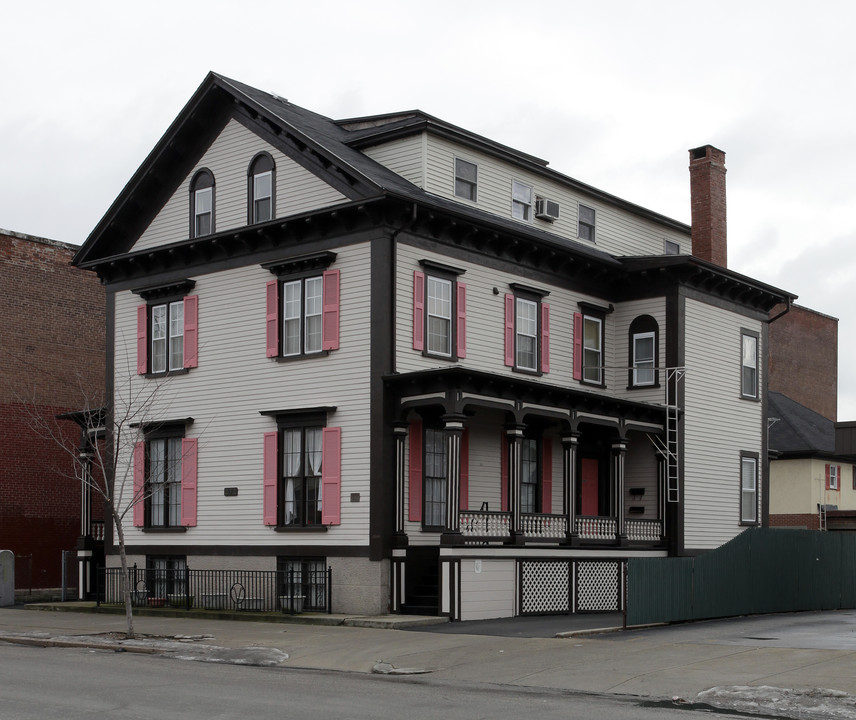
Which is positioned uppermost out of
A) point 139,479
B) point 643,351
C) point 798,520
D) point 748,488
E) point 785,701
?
point 643,351

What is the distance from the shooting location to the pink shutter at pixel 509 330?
3000 cm

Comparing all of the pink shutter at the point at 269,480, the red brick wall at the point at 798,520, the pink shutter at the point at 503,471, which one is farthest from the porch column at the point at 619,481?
the red brick wall at the point at 798,520

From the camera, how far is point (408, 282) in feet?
90.0

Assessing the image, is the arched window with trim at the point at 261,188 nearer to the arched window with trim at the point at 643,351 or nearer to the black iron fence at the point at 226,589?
the black iron fence at the point at 226,589

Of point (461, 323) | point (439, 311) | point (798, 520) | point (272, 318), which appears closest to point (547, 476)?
point (461, 323)

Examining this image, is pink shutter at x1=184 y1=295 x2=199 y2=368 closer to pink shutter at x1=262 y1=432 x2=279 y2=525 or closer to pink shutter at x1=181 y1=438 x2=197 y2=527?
pink shutter at x1=181 y1=438 x2=197 y2=527

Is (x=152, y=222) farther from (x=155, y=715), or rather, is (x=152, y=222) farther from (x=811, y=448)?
(x=811, y=448)

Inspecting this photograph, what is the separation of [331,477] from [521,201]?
10.0 metres

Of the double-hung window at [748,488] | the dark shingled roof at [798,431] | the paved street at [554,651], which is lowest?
the paved street at [554,651]

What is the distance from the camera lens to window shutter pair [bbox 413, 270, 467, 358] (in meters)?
27.5

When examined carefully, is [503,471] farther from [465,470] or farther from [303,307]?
[303,307]

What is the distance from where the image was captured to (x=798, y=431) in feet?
167

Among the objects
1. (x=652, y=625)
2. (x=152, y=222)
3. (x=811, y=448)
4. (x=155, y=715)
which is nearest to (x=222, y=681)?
(x=155, y=715)

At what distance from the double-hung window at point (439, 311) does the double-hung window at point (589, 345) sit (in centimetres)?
491
